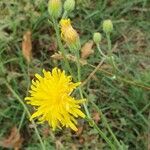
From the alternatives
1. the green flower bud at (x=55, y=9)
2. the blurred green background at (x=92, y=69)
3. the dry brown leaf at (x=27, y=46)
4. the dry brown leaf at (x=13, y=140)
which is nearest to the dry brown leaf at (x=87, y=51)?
the blurred green background at (x=92, y=69)

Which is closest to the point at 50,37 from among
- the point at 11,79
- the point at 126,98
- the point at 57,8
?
the point at 11,79

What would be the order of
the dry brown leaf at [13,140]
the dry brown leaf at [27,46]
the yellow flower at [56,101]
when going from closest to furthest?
the yellow flower at [56,101], the dry brown leaf at [13,140], the dry brown leaf at [27,46]

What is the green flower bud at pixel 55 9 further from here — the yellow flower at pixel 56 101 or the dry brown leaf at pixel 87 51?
the dry brown leaf at pixel 87 51

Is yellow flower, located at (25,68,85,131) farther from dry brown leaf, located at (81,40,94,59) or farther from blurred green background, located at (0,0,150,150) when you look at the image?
dry brown leaf, located at (81,40,94,59)

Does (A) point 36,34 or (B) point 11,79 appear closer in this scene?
(B) point 11,79

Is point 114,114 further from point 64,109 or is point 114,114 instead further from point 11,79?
point 64,109

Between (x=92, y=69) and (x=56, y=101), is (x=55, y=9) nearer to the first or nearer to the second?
(x=56, y=101)
